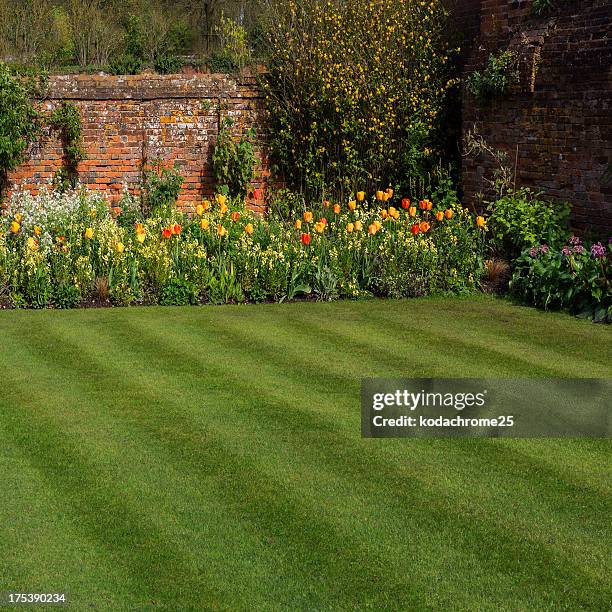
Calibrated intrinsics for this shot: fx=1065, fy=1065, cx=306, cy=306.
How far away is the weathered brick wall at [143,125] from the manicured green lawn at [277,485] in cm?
613

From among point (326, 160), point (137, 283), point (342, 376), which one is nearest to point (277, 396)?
point (342, 376)

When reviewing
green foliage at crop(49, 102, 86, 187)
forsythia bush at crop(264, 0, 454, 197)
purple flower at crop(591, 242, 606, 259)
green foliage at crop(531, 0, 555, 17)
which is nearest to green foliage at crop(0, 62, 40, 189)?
green foliage at crop(49, 102, 86, 187)

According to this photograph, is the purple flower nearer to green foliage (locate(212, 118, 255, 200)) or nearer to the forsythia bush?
the forsythia bush

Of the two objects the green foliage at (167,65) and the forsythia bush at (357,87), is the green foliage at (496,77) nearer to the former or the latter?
the forsythia bush at (357,87)

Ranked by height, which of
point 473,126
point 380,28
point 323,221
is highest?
point 380,28

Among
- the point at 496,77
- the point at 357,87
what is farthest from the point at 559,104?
the point at 357,87

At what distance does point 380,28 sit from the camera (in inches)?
582

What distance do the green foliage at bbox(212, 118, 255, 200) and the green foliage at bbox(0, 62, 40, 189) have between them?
257 centimetres

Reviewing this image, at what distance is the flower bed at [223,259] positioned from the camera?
11.3 m

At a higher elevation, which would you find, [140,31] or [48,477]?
[140,31]

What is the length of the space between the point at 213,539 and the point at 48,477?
51.7 inches

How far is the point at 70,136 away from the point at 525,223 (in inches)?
260

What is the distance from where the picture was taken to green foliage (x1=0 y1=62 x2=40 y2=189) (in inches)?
570

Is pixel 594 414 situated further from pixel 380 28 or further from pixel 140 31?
pixel 140 31
